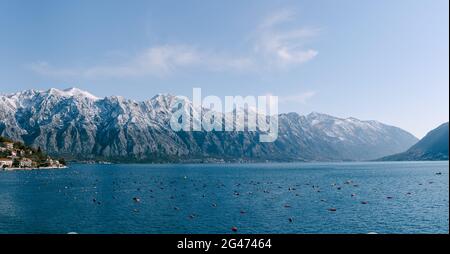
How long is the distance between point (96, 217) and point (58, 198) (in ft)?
148

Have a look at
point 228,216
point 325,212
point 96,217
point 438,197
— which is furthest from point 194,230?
point 438,197

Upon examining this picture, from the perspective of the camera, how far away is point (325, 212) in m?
90.0

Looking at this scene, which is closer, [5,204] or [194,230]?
[194,230]

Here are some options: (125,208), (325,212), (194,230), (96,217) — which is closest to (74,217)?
(96,217)

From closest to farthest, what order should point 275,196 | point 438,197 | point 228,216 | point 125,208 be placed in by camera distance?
1. point 228,216
2. point 125,208
3. point 438,197
4. point 275,196
